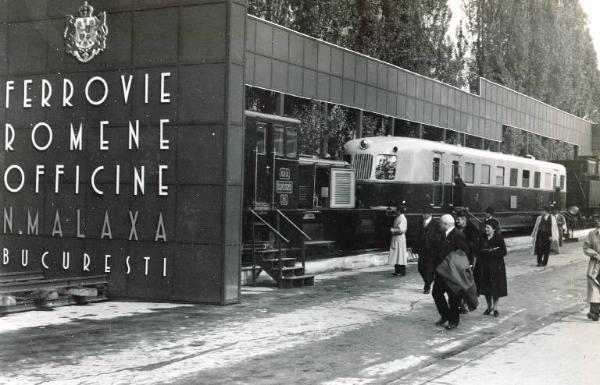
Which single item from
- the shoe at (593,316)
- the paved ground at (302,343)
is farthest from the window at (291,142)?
the shoe at (593,316)

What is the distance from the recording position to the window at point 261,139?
1681cm

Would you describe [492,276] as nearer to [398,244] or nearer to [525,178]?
[398,244]

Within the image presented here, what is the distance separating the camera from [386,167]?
23.2 meters

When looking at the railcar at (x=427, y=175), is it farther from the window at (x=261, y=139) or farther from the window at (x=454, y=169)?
the window at (x=261, y=139)

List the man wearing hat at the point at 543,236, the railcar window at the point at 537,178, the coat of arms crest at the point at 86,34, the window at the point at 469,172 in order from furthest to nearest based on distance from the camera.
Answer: the railcar window at the point at 537,178 → the window at the point at 469,172 → the man wearing hat at the point at 543,236 → the coat of arms crest at the point at 86,34

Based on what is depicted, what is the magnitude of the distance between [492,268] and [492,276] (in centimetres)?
15

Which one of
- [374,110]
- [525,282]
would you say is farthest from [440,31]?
[525,282]

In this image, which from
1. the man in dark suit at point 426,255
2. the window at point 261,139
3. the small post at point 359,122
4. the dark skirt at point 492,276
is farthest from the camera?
the small post at point 359,122

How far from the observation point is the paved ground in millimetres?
8219

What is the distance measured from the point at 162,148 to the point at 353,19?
27399 millimetres

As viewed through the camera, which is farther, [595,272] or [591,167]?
[591,167]

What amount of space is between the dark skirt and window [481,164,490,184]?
15347 mm

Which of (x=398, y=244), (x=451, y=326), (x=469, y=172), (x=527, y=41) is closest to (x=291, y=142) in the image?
(x=398, y=244)

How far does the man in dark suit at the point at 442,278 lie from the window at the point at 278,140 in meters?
6.47
